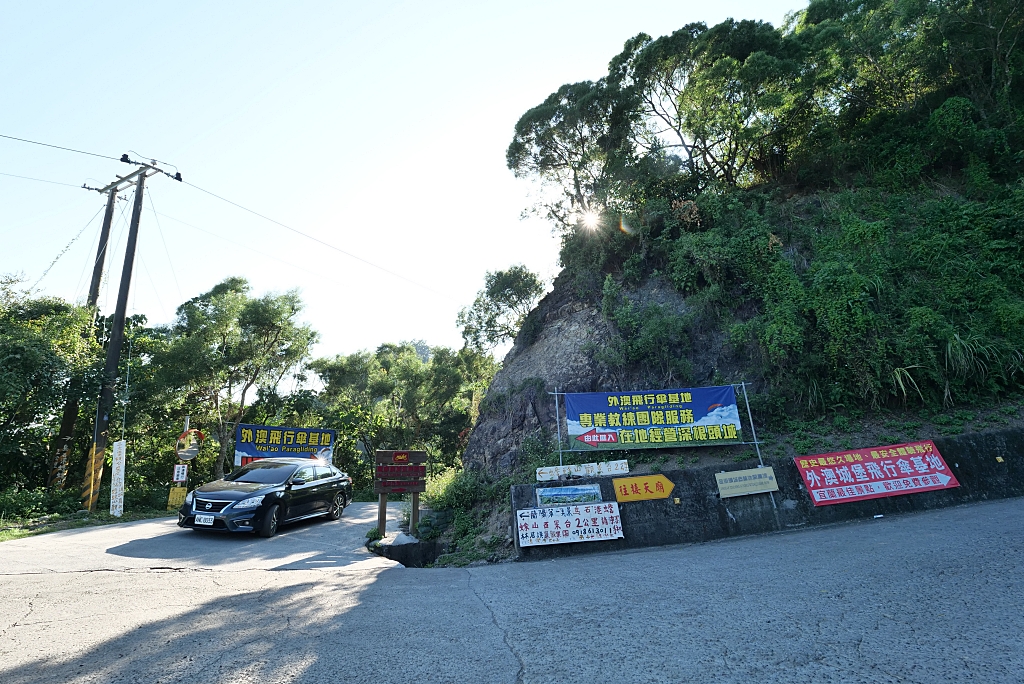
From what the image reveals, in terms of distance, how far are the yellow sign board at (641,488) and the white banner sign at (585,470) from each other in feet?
1.01

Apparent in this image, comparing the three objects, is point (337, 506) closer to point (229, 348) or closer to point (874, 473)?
point (229, 348)

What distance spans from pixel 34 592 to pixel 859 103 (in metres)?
23.9

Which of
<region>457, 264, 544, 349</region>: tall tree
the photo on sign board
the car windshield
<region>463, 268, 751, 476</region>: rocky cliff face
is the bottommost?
the photo on sign board

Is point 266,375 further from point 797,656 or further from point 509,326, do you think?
point 797,656

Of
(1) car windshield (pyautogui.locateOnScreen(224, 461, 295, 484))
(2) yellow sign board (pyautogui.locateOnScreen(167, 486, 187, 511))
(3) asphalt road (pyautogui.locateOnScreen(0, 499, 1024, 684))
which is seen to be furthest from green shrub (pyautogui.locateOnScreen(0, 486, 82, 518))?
(3) asphalt road (pyautogui.locateOnScreen(0, 499, 1024, 684))

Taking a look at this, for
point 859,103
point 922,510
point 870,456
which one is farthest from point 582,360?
point 859,103

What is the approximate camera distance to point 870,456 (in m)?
9.80

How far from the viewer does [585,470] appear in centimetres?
942

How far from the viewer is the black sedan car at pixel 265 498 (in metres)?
9.51

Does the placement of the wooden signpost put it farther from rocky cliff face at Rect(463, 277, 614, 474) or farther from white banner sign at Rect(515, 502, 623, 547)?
rocky cliff face at Rect(463, 277, 614, 474)

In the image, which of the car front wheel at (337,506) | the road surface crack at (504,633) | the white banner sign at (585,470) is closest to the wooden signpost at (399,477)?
the white banner sign at (585,470)

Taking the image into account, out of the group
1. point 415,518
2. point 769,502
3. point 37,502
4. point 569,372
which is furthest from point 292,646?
point 37,502

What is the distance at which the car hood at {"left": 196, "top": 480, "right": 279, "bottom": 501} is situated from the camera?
9.67m

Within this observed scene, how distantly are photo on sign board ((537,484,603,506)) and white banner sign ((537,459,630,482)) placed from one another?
0.36m
